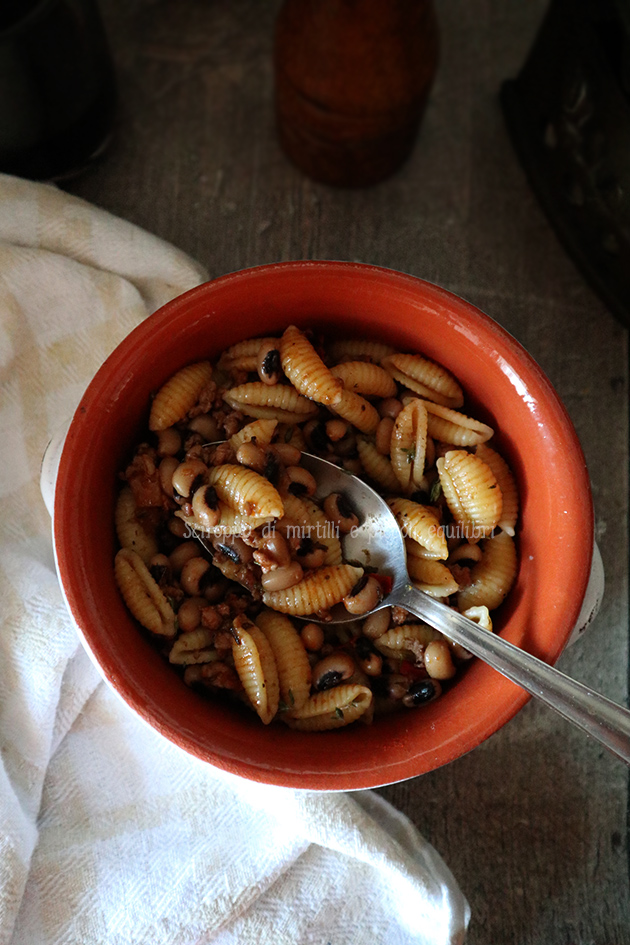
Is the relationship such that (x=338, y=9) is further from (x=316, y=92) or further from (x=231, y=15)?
(x=231, y=15)

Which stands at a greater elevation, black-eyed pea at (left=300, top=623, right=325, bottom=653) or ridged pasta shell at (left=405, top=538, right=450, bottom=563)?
ridged pasta shell at (left=405, top=538, right=450, bottom=563)

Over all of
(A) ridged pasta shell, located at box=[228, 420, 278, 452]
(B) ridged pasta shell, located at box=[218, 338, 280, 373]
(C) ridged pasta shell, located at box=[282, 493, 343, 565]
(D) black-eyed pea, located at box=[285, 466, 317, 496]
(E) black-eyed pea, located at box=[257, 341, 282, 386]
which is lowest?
(C) ridged pasta shell, located at box=[282, 493, 343, 565]

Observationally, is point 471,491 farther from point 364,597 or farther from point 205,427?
point 205,427

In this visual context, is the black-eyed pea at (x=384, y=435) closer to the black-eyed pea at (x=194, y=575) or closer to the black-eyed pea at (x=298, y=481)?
the black-eyed pea at (x=298, y=481)

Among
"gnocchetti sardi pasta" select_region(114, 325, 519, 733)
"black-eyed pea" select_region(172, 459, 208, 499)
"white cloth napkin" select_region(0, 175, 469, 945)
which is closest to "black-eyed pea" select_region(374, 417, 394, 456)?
"gnocchetti sardi pasta" select_region(114, 325, 519, 733)

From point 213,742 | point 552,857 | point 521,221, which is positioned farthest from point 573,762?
point 521,221

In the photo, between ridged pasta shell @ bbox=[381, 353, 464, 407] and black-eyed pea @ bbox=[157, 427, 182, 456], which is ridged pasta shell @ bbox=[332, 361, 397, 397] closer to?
ridged pasta shell @ bbox=[381, 353, 464, 407]
